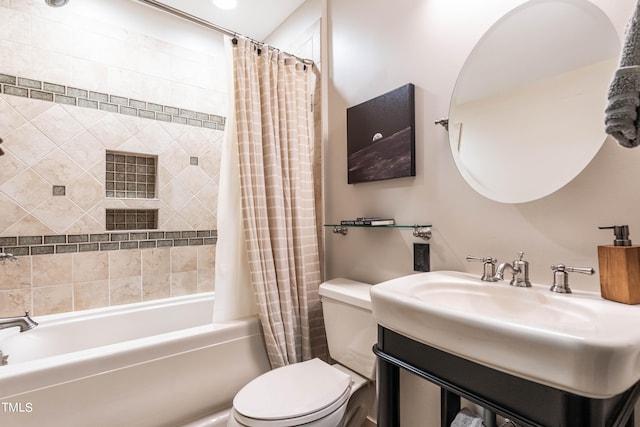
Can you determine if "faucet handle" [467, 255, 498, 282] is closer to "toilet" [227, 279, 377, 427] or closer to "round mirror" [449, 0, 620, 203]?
"round mirror" [449, 0, 620, 203]

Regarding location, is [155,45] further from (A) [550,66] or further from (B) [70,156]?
(A) [550,66]

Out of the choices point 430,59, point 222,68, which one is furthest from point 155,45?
point 430,59

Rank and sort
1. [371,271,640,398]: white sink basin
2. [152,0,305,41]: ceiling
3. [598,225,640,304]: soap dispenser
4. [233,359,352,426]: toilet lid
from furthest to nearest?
[152,0,305,41]: ceiling
[233,359,352,426]: toilet lid
[598,225,640,304]: soap dispenser
[371,271,640,398]: white sink basin

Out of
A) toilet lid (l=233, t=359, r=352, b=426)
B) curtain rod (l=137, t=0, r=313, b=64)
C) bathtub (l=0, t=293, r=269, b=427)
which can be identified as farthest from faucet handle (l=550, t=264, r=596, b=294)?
curtain rod (l=137, t=0, r=313, b=64)

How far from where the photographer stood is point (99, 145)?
211 cm

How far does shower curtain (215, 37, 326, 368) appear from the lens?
5.19ft

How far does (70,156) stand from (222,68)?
135 centimetres

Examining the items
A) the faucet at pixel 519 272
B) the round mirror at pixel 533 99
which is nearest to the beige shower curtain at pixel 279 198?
the round mirror at pixel 533 99

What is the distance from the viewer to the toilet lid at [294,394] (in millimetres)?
1084

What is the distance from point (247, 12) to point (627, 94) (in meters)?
2.42

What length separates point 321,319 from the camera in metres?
1.81

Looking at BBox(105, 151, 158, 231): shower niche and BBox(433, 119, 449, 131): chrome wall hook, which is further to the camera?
BBox(105, 151, 158, 231): shower niche

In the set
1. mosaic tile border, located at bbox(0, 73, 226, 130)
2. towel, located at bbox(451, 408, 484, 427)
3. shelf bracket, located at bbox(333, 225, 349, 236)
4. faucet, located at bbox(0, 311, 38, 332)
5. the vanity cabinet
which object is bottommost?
towel, located at bbox(451, 408, 484, 427)

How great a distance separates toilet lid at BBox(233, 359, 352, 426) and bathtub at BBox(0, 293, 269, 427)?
29cm
